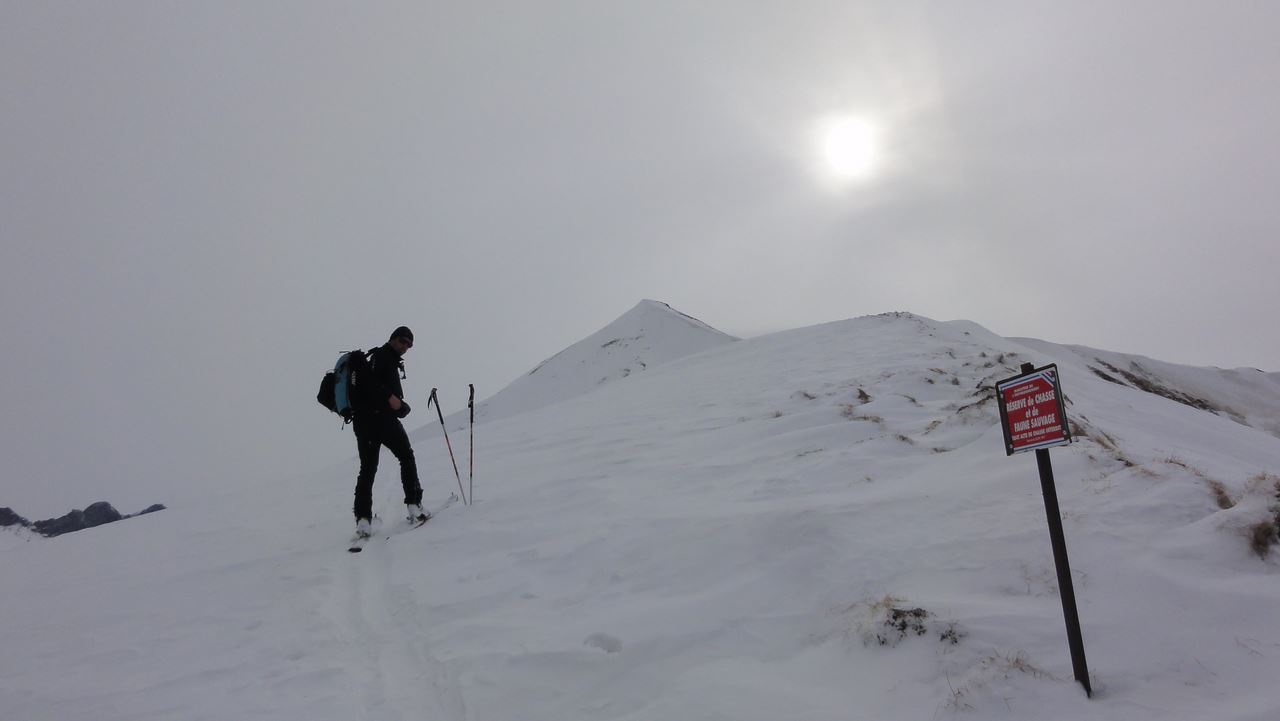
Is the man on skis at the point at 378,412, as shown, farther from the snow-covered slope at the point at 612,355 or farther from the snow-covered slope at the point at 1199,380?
the snow-covered slope at the point at 612,355

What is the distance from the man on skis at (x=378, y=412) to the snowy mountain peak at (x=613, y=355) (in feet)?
88.4

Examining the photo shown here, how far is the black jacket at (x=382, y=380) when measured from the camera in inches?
286

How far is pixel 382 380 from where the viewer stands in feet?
24.1

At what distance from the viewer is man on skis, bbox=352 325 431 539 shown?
7276 millimetres

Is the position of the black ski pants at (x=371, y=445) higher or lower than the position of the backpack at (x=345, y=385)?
lower

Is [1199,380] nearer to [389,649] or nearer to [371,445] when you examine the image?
[371,445]

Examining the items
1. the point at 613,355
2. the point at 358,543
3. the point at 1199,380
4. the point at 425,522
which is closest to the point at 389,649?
the point at 358,543

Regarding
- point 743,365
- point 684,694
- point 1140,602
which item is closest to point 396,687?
point 684,694

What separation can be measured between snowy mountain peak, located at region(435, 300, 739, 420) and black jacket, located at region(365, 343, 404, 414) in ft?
89.1

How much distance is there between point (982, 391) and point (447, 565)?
7740 millimetres

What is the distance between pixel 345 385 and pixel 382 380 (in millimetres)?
404

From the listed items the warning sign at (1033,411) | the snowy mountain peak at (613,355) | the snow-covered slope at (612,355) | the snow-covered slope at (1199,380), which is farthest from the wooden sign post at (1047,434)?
the snow-covered slope at (612,355)

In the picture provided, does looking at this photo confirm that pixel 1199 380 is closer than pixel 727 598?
No

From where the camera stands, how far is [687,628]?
4.36 metres
